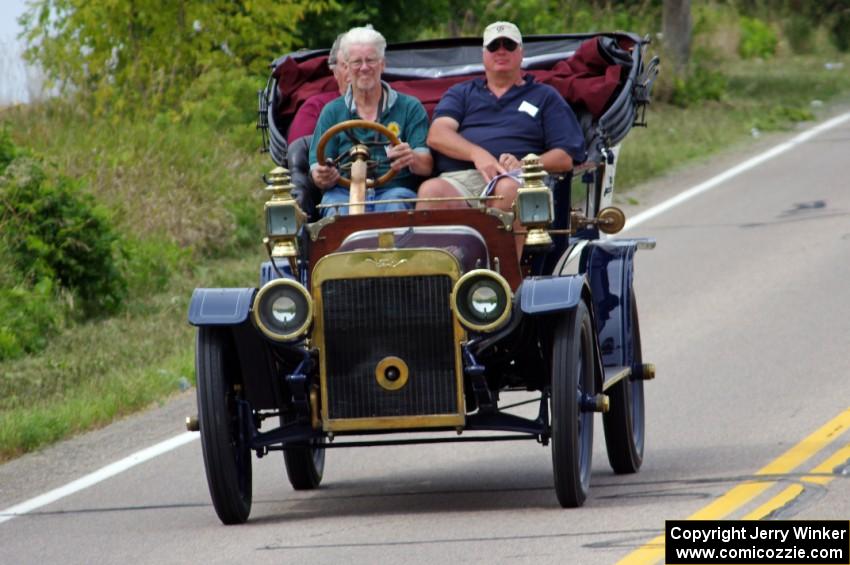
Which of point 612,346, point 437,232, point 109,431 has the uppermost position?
point 437,232

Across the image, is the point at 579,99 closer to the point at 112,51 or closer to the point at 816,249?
the point at 816,249

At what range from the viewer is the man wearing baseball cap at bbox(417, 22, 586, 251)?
887 cm

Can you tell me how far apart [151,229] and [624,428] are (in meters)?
8.32

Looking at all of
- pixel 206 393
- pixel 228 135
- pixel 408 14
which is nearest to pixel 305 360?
pixel 206 393

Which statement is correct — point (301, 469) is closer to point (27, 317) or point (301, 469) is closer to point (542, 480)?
point (542, 480)

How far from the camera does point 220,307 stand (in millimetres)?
7730

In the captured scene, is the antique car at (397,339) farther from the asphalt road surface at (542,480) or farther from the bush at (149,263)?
the bush at (149,263)

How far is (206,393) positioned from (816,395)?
13.7 ft

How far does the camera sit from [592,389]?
7945mm

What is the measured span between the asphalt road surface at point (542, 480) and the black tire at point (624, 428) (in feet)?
0.32

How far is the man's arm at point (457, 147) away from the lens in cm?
884

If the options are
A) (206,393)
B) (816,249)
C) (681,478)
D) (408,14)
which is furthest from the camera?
(408,14)

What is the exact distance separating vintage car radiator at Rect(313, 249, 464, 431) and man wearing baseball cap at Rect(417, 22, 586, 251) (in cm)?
103

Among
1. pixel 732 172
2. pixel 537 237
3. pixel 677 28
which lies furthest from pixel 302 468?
pixel 677 28
